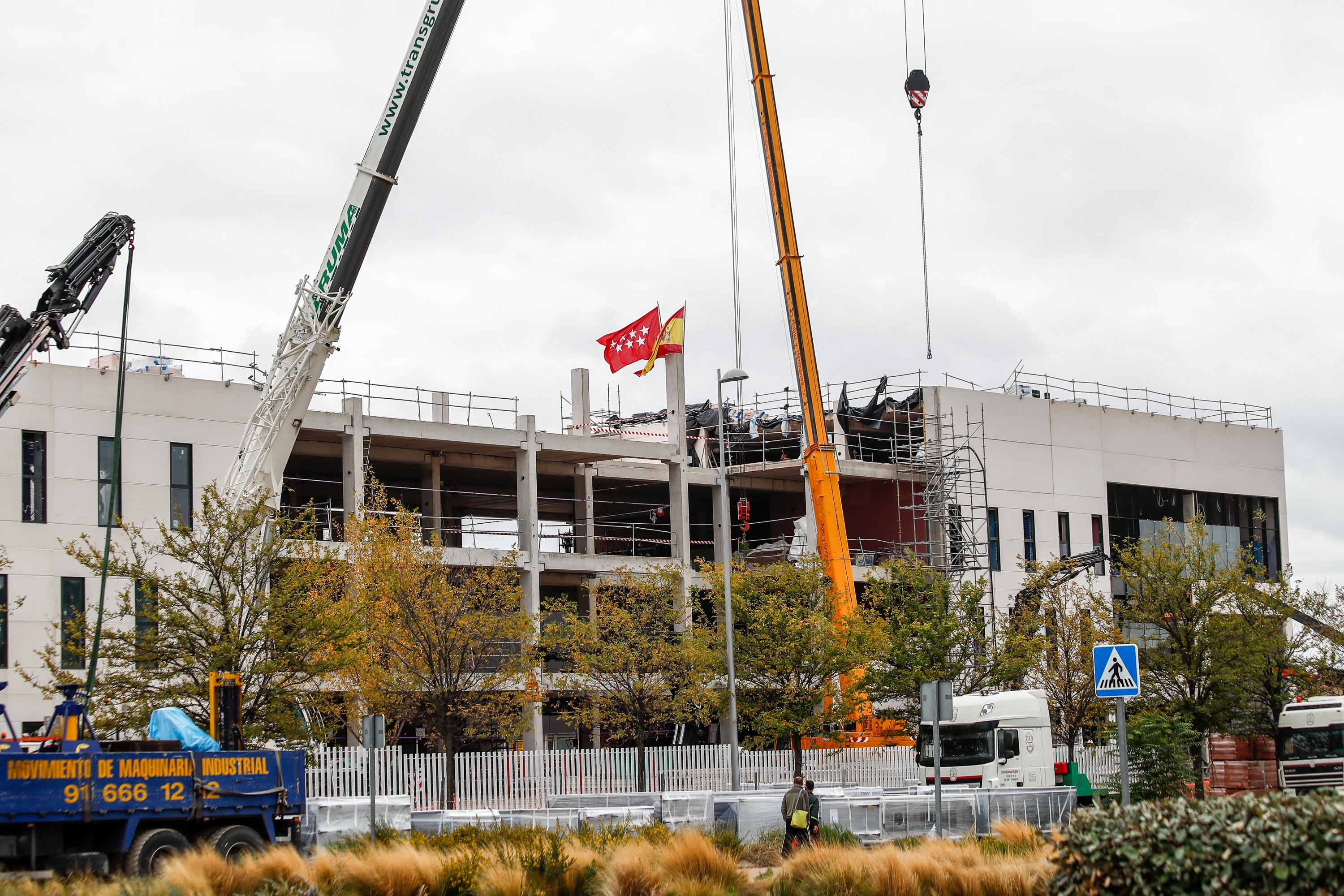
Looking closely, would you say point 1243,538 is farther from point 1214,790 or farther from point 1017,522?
point 1214,790

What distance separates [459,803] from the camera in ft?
123

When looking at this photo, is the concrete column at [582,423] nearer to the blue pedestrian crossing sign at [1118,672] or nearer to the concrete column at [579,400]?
the concrete column at [579,400]

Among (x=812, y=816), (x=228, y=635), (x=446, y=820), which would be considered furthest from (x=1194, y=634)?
(x=228, y=635)

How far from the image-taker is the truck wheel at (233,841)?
22.3 metres

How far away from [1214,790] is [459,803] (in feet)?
59.5

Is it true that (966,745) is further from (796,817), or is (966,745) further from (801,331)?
(801,331)

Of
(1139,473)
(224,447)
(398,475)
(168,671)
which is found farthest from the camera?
(1139,473)

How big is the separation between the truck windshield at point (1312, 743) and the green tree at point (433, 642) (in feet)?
60.1

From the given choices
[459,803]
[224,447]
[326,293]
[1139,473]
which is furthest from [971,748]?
[1139,473]

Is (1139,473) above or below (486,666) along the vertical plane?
above

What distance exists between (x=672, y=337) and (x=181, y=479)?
18018 millimetres

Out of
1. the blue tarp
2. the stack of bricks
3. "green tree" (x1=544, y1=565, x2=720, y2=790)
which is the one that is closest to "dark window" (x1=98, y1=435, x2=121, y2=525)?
"green tree" (x1=544, y1=565, x2=720, y2=790)

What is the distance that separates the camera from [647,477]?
58.8 meters

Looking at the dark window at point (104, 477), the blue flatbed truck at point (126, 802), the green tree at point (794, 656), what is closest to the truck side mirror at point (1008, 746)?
the green tree at point (794, 656)
